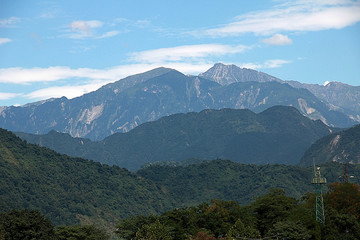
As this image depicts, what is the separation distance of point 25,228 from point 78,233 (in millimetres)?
17776

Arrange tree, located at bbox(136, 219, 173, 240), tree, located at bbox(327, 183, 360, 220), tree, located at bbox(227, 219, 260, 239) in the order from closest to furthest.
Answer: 1. tree, located at bbox(136, 219, 173, 240)
2. tree, located at bbox(227, 219, 260, 239)
3. tree, located at bbox(327, 183, 360, 220)

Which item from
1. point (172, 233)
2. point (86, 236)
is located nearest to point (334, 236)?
point (172, 233)

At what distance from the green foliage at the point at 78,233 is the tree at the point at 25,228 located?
26.7ft

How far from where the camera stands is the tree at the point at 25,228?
133750 millimetres

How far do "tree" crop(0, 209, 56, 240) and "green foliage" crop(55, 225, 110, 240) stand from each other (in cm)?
813

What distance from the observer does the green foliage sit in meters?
148

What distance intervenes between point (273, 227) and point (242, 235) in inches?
606

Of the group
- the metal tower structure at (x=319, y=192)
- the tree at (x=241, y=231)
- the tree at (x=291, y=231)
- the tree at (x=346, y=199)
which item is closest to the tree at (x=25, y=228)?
the tree at (x=241, y=231)

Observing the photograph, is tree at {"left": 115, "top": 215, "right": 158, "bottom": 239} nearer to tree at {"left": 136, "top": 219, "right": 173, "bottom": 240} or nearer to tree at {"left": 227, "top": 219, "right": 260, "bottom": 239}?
tree at {"left": 136, "top": 219, "right": 173, "bottom": 240}

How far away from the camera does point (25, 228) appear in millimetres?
135500

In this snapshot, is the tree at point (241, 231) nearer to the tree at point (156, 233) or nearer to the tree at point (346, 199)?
the tree at point (156, 233)

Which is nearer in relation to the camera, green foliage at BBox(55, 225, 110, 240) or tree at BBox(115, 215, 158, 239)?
green foliage at BBox(55, 225, 110, 240)

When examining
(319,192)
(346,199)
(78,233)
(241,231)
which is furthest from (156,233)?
(346,199)

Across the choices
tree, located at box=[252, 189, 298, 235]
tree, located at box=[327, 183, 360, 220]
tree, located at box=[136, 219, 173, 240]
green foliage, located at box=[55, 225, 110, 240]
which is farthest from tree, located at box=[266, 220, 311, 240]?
green foliage, located at box=[55, 225, 110, 240]
